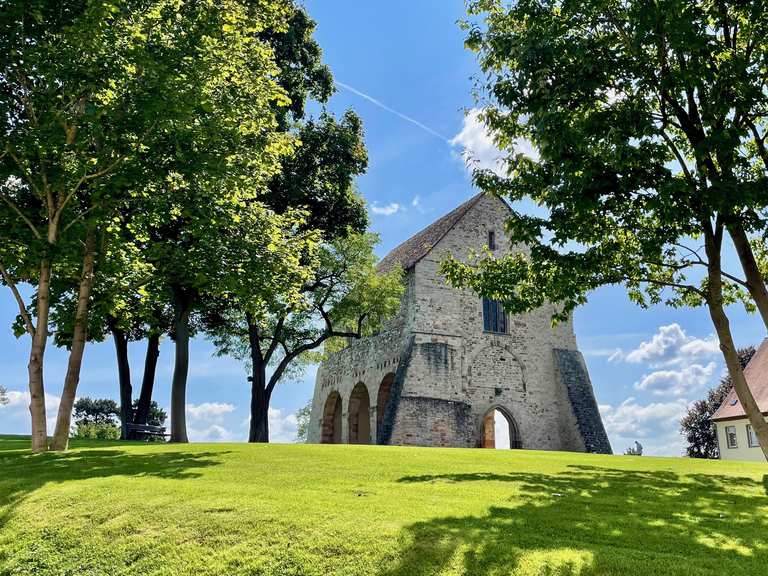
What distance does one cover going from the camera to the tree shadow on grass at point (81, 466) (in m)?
10.5

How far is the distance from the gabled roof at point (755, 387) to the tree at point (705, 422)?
573 cm

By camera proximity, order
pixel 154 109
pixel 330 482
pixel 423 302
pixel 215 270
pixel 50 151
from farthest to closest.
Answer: pixel 423 302 → pixel 215 270 → pixel 50 151 → pixel 154 109 → pixel 330 482

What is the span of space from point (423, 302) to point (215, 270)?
16386mm

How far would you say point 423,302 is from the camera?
3145cm

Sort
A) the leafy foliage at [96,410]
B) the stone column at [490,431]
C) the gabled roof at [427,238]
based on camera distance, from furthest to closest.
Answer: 1. the leafy foliage at [96,410]
2. the stone column at [490,431]
3. the gabled roof at [427,238]

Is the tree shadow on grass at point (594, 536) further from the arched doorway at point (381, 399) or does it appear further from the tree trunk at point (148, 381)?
the arched doorway at point (381, 399)

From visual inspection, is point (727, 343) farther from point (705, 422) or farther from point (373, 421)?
point (705, 422)

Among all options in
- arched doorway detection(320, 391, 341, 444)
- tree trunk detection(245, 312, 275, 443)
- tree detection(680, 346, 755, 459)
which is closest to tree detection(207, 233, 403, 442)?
tree trunk detection(245, 312, 275, 443)

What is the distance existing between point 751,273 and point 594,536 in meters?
7.96

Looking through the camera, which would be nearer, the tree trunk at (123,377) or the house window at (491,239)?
the tree trunk at (123,377)

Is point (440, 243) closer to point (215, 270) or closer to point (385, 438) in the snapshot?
point (385, 438)

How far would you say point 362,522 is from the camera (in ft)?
25.2

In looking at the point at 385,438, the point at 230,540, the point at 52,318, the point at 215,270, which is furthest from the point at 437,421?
the point at 230,540

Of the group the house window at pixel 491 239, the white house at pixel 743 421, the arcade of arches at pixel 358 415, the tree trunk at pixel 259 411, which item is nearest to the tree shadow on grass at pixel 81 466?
the tree trunk at pixel 259 411
